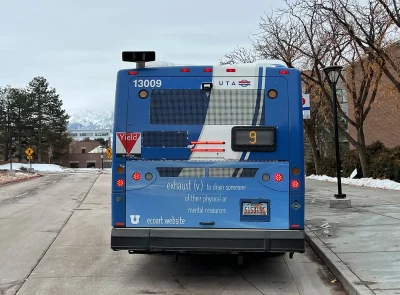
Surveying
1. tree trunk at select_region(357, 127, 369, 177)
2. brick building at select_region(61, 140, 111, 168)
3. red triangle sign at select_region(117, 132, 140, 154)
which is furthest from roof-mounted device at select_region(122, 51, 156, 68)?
brick building at select_region(61, 140, 111, 168)

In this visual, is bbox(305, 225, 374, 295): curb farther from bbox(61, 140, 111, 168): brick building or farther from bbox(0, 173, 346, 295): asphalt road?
bbox(61, 140, 111, 168): brick building

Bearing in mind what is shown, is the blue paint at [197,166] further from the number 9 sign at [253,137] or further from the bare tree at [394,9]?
the bare tree at [394,9]

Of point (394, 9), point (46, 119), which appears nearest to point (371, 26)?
point (394, 9)

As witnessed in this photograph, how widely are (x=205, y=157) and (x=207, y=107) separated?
26.6 inches

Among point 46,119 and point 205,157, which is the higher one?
point 46,119

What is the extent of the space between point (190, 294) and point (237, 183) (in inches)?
60.7

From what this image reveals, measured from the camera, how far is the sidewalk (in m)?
6.07

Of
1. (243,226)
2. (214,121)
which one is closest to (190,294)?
(243,226)

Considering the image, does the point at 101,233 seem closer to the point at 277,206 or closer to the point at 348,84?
the point at 277,206

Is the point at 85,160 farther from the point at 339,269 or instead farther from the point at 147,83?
the point at 339,269

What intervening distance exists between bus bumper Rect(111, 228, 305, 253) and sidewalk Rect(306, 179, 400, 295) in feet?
3.20

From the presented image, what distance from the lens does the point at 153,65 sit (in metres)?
6.50

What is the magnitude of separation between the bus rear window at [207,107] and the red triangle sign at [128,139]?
0.29m

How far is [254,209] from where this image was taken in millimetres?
6219
